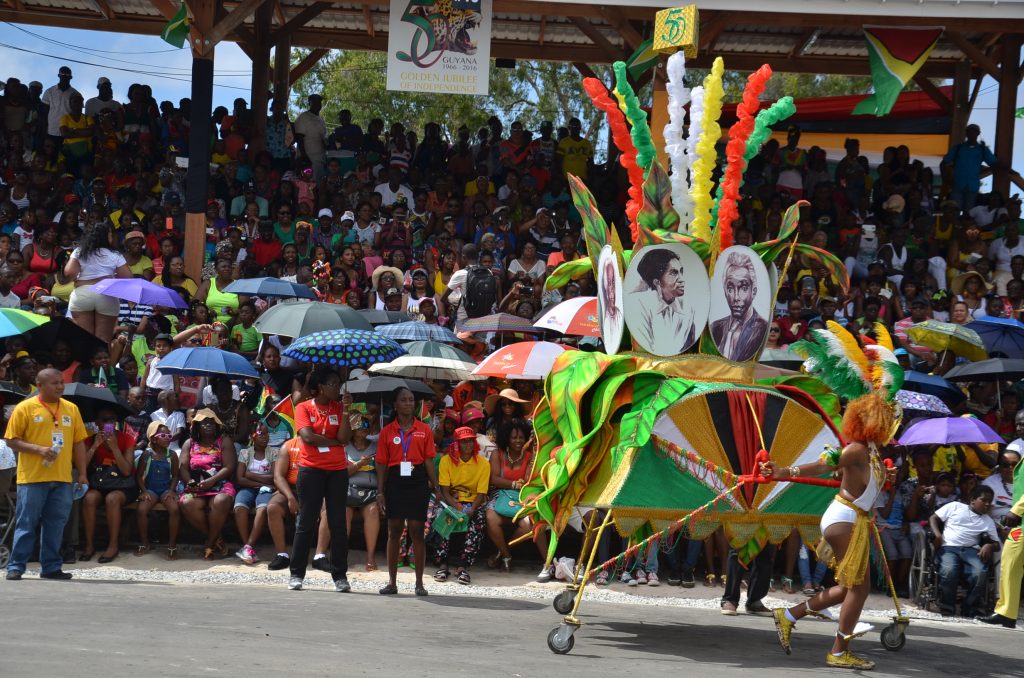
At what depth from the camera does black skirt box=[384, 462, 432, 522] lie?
1091 centimetres

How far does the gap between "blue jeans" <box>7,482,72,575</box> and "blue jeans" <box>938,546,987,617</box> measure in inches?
305

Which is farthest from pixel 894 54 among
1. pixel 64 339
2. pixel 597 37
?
pixel 64 339

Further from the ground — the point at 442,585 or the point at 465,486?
the point at 465,486

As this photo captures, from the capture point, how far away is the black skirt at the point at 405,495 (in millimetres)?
10914

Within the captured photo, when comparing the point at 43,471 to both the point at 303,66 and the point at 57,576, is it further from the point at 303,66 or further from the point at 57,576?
the point at 303,66

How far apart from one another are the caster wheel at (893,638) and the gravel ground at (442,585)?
197 centimetres

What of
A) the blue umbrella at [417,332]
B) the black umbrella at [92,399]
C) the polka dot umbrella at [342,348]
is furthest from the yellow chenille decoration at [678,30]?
the black umbrella at [92,399]

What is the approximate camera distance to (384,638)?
28.1ft

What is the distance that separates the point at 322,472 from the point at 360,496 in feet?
5.15

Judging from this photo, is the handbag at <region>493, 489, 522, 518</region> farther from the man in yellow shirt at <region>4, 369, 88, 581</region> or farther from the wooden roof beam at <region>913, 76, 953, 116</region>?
the wooden roof beam at <region>913, 76, 953, 116</region>

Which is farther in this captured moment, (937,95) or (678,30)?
(937,95)

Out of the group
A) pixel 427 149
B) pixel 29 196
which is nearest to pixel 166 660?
pixel 29 196

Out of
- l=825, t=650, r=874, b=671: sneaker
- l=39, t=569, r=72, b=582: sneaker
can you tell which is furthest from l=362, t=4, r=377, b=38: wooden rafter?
l=825, t=650, r=874, b=671: sneaker

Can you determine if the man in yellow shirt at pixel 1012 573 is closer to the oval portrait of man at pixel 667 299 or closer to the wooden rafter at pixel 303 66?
the oval portrait of man at pixel 667 299
